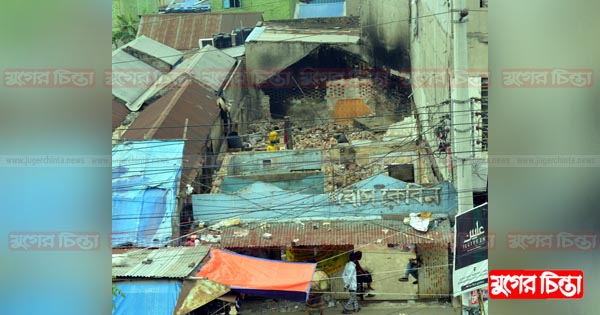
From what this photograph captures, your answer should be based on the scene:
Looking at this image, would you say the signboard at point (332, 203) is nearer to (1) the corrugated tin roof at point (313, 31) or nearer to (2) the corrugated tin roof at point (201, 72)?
(2) the corrugated tin roof at point (201, 72)

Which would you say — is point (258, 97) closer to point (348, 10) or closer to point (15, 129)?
point (348, 10)

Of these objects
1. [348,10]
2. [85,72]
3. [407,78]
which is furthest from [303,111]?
[85,72]

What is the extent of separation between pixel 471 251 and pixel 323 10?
1015cm

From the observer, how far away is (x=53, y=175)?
3.92 m

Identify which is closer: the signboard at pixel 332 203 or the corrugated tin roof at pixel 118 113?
the signboard at pixel 332 203

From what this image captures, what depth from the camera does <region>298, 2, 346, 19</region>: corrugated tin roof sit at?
17.2 m

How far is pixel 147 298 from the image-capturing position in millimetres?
8172

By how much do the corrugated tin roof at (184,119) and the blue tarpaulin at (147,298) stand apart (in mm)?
2041

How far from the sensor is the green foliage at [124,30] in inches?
647

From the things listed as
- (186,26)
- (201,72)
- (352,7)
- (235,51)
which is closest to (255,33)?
(235,51)

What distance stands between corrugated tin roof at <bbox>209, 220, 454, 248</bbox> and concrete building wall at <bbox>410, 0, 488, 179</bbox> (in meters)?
0.83

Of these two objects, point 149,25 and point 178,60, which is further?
point 149,25

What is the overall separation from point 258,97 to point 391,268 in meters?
6.25

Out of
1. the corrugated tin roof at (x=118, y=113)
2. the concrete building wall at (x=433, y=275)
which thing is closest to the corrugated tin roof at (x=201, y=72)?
the corrugated tin roof at (x=118, y=113)
